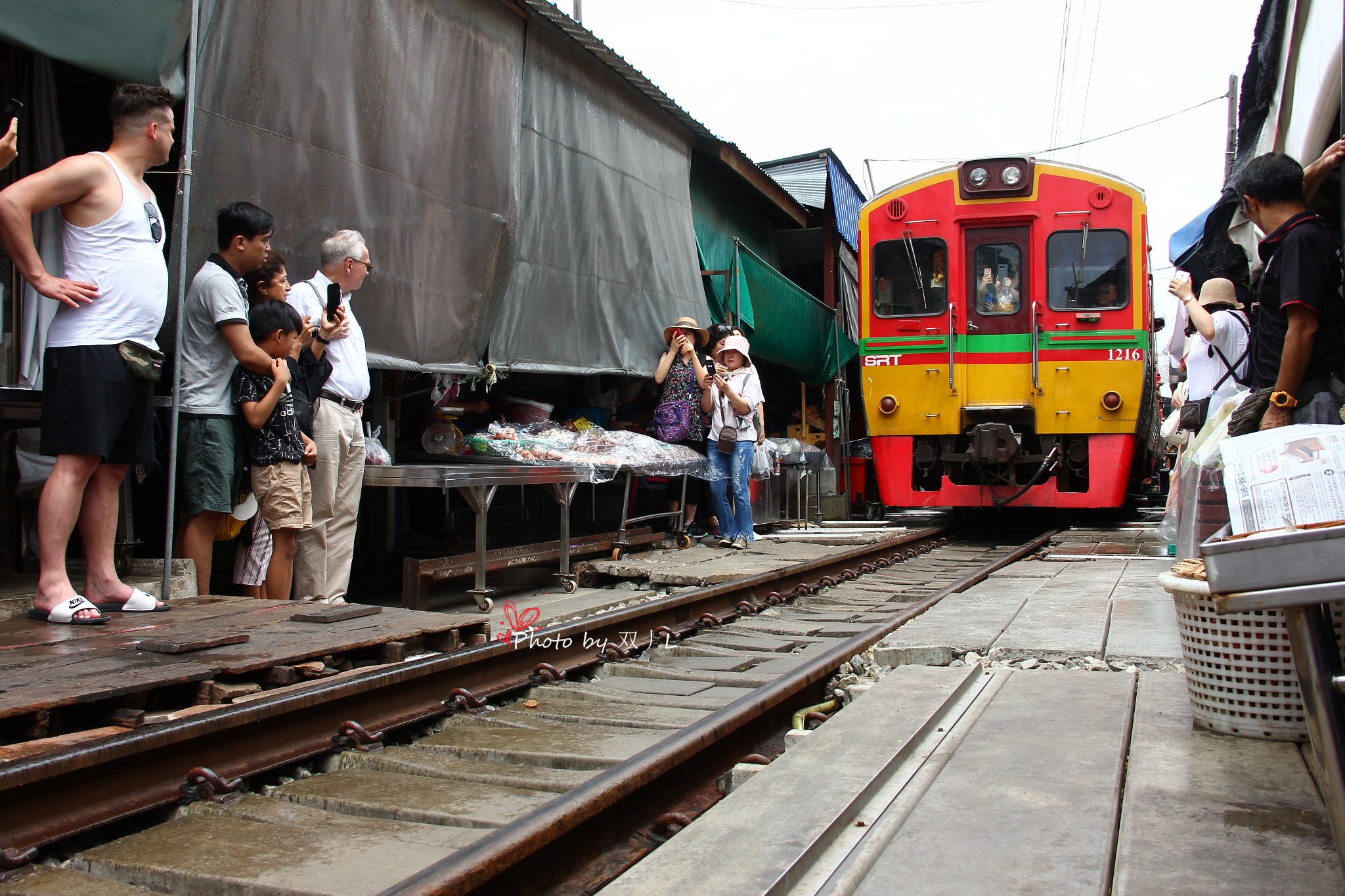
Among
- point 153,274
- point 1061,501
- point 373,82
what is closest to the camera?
point 153,274

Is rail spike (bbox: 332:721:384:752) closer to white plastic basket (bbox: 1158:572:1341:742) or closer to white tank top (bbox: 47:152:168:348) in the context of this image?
white tank top (bbox: 47:152:168:348)

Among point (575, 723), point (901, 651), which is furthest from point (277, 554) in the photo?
point (901, 651)

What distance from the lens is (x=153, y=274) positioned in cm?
374

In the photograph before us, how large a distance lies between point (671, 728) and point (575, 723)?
317mm

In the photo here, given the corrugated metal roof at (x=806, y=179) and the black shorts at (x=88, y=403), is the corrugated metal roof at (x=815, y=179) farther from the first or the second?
the black shorts at (x=88, y=403)

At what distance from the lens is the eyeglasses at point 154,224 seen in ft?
12.3

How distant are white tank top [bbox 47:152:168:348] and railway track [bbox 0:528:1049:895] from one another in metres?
1.54

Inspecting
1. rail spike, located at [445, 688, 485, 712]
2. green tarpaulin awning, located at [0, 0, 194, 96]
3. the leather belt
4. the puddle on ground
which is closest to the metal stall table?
the leather belt

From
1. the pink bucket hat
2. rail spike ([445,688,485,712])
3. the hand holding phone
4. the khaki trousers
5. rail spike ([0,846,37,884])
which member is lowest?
rail spike ([0,846,37,884])

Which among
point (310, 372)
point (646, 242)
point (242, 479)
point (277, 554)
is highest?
point (646, 242)

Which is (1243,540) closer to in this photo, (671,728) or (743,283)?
(671,728)

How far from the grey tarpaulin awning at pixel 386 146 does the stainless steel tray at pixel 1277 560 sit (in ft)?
13.4

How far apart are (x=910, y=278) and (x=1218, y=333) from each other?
496 centimetres

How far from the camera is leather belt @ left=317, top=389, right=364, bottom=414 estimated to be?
4.79 m
